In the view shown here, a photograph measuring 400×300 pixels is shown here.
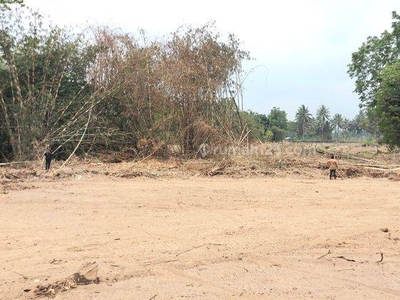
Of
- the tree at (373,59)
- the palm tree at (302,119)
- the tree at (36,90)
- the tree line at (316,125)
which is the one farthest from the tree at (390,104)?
the palm tree at (302,119)

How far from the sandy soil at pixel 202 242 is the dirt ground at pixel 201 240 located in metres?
0.02

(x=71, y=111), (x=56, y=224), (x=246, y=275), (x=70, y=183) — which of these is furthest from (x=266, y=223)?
(x=71, y=111)

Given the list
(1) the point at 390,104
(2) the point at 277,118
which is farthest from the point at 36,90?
(2) the point at 277,118

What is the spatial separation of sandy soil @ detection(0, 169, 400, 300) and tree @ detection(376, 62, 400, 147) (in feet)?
42.1

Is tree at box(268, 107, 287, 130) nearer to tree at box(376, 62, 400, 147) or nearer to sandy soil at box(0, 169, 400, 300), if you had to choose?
tree at box(376, 62, 400, 147)

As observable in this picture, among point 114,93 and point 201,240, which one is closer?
point 201,240

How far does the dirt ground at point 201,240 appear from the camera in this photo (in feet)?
13.1

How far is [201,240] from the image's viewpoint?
5570 millimetres

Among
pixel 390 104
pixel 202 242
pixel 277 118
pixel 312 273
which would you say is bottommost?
pixel 312 273

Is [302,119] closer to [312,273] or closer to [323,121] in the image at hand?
[323,121]

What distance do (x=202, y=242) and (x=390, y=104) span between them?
19559mm

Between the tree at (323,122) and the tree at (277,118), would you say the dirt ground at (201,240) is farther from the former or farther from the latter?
the tree at (323,122)

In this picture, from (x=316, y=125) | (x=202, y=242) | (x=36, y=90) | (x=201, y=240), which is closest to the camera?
(x=202, y=242)

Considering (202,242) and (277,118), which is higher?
(277,118)
